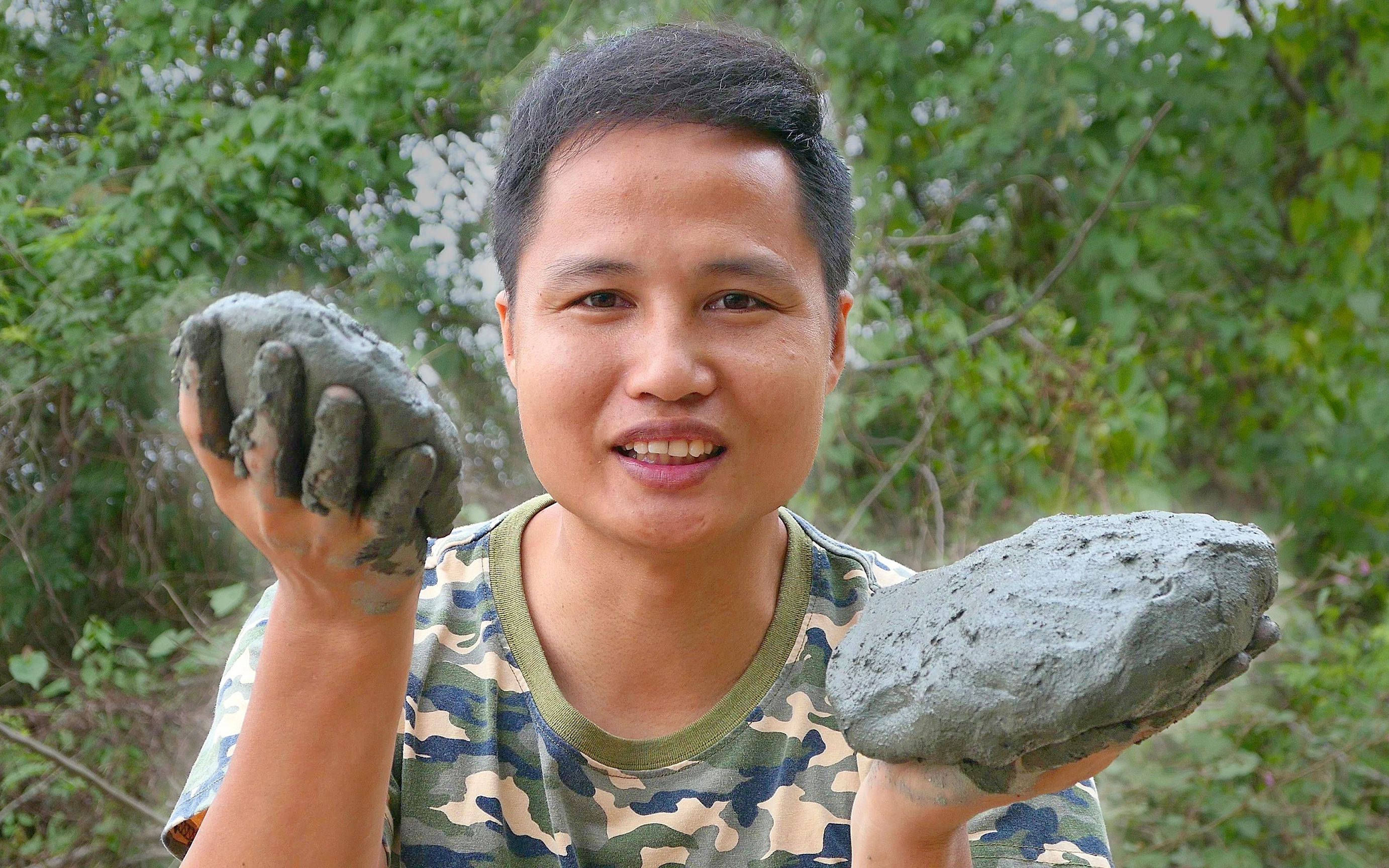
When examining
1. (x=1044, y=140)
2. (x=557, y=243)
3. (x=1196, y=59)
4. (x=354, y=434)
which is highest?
(x=1196, y=59)

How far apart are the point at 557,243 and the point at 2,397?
2.19 meters

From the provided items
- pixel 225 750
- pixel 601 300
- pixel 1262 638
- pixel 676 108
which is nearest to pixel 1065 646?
pixel 1262 638

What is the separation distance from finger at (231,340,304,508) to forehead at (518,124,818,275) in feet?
1.34

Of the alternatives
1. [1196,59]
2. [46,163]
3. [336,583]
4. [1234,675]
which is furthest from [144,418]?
[1196,59]

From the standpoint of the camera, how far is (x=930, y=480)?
124 inches

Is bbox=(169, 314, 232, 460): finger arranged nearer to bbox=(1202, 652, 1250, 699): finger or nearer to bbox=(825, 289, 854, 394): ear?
bbox=(825, 289, 854, 394): ear

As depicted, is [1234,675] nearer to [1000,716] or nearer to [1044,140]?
[1000,716]

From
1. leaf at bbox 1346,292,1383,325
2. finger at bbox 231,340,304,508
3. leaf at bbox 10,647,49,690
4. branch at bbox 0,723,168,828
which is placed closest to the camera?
finger at bbox 231,340,304,508

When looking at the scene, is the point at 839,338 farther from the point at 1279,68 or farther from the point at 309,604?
the point at 1279,68

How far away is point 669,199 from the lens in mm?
1270

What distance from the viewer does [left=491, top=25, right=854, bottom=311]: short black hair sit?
52.1 inches

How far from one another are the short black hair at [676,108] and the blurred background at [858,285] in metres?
1.45

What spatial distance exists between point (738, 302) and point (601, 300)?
0.15 m

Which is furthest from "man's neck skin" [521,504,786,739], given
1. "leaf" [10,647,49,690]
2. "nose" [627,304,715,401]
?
"leaf" [10,647,49,690]
